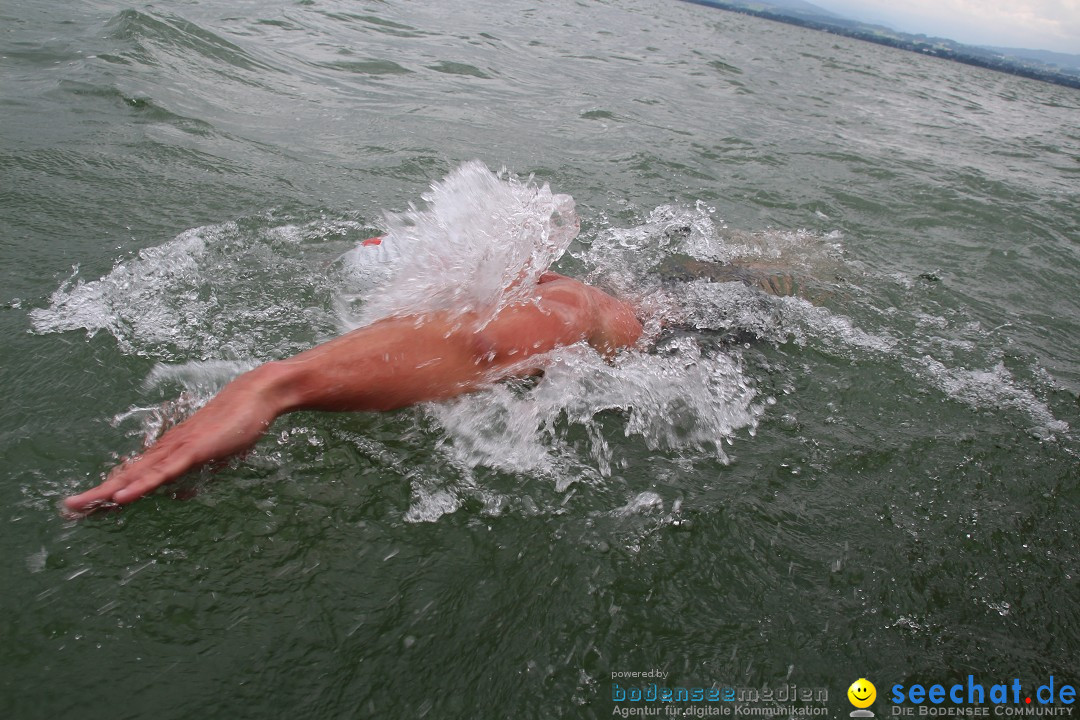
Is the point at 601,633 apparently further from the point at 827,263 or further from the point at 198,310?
the point at 827,263

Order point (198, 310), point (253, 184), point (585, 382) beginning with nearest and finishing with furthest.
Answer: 1. point (585, 382)
2. point (198, 310)
3. point (253, 184)

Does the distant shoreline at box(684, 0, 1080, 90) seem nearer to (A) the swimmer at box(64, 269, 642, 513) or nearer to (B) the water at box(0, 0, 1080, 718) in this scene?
(B) the water at box(0, 0, 1080, 718)

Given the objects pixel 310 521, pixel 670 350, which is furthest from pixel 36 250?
pixel 670 350

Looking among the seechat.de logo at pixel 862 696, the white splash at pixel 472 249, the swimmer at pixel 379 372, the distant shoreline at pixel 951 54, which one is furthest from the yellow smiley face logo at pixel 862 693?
the distant shoreline at pixel 951 54

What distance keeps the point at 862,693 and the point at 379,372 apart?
1.82 m

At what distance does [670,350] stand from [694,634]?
1687 mm

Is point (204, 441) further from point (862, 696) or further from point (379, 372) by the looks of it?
point (862, 696)

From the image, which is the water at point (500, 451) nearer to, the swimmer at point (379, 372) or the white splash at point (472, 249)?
the white splash at point (472, 249)

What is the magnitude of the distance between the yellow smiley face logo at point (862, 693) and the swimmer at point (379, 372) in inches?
63.4

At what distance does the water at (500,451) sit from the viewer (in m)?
1.74

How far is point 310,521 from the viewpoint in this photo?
208 centimetres

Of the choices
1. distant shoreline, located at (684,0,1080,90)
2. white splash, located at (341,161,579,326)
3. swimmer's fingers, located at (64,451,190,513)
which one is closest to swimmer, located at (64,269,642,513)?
swimmer's fingers, located at (64,451,190,513)

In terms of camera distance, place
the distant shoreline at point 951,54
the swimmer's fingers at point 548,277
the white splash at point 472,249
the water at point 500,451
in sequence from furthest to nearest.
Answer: the distant shoreline at point 951,54 → the swimmer's fingers at point 548,277 → the white splash at point 472,249 → the water at point 500,451

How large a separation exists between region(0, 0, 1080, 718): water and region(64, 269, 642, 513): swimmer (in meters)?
0.13
